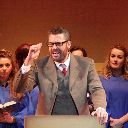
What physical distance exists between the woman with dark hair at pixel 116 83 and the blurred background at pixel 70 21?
1465 mm

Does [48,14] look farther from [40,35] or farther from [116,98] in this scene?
[116,98]

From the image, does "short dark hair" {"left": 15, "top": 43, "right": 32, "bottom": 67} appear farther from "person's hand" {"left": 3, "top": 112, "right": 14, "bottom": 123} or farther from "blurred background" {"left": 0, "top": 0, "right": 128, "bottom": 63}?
"blurred background" {"left": 0, "top": 0, "right": 128, "bottom": 63}

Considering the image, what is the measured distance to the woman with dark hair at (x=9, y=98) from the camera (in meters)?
2.54

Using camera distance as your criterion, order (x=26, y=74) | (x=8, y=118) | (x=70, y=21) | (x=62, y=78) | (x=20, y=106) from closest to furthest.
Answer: (x=26, y=74), (x=62, y=78), (x=8, y=118), (x=20, y=106), (x=70, y=21)

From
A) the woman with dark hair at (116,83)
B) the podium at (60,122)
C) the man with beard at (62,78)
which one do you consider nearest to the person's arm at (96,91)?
the man with beard at (62,78)

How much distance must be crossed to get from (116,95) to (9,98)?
2.83ft

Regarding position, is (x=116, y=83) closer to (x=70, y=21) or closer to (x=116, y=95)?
(x=116, y=95)

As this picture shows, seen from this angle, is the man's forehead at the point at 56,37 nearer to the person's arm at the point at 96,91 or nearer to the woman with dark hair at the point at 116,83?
the person's arm at the point at 96,91

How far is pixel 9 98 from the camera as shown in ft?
8.59

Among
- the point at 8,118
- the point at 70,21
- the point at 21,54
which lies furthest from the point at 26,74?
the point at 70,21

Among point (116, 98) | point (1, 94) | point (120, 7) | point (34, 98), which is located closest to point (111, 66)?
point (116, 98)

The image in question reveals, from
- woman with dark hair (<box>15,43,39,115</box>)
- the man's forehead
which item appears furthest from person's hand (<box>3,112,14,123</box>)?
the man's forehead

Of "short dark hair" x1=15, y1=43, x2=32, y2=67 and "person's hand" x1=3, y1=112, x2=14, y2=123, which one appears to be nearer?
"person's hand" x1=3, y1=112, x2=14, y2=123

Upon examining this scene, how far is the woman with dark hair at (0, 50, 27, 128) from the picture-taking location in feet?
8.33
